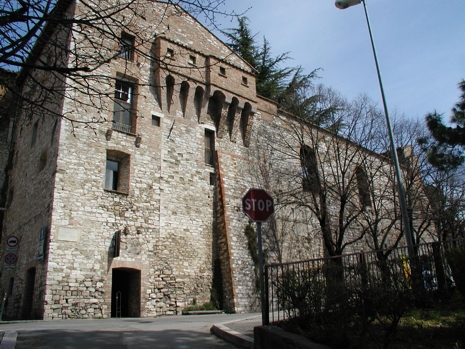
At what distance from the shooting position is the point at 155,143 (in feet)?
54.5

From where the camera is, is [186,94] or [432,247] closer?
[432,247]

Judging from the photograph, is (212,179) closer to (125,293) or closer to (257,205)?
(125,293)

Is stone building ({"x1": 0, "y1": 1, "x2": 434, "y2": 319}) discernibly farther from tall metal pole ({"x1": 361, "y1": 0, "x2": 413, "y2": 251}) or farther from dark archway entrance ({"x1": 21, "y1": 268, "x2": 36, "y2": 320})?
tall metal pole ({"x1": 361, "y1": 0, "x2": 413, "y2": 251})

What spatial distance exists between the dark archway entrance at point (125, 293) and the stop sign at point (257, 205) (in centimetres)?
928

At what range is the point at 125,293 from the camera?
1495cm

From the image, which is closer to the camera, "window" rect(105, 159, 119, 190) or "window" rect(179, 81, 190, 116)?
"window" rect(105, 159, 119, 190)

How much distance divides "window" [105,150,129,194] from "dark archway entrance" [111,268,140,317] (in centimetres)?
323

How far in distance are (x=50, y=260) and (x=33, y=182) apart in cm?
518

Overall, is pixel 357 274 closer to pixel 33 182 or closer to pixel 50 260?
pixel 50 260

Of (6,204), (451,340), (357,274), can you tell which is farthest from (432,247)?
(6,204)

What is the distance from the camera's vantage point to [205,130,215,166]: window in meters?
18.6

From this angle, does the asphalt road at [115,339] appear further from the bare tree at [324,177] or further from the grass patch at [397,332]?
the bare tree at [324,177]

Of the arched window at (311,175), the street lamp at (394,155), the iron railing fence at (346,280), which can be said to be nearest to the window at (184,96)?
the arched window at (311,175)

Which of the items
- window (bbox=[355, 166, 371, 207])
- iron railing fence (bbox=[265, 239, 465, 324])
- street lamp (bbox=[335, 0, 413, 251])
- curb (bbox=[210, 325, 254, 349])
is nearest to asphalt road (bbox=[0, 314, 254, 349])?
curb (bbox=[210, 325, 254, 349])
